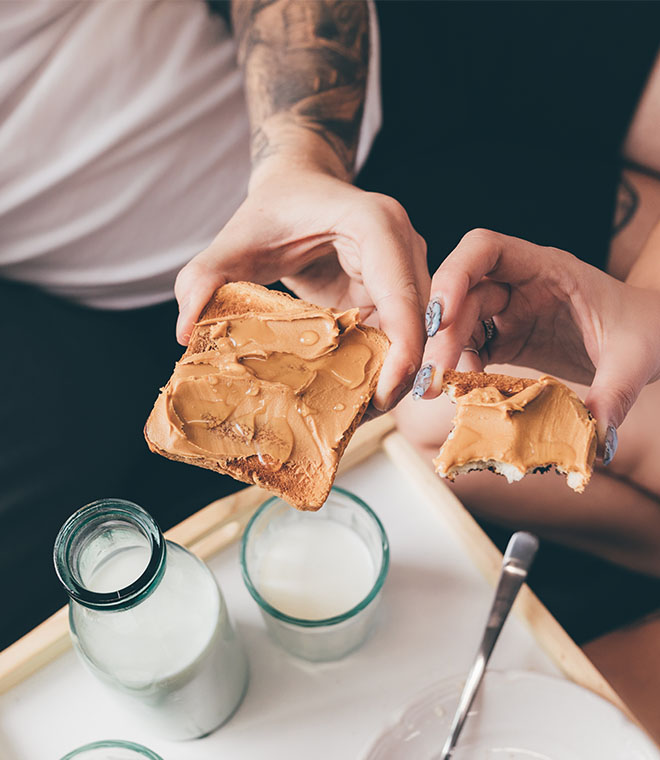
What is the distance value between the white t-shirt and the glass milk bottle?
1.47ft

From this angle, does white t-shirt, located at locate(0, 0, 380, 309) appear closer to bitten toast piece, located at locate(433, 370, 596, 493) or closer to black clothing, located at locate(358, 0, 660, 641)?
black clothing, located at locate(358, 0, 660, 641)

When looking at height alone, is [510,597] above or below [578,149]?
below

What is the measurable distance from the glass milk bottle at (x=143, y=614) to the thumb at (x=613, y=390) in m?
0.32

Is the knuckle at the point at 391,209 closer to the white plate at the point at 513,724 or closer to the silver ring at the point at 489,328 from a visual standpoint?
the silver ring at the point at 489,328

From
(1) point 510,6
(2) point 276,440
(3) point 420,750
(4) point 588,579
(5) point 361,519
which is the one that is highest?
(1) point 510,6

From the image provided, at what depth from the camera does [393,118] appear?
855 mm

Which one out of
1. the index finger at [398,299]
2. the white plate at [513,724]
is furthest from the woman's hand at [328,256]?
the white plate at [513,724]

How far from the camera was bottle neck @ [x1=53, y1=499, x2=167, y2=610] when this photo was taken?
42 cm

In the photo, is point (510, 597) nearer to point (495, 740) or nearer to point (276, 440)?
point (495, 740)

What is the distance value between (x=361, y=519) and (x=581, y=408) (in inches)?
Answer: 9.0

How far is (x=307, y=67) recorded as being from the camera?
81 centimetres

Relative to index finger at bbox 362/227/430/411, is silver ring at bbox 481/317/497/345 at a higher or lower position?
lower

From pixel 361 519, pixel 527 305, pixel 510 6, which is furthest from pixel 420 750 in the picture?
pixel 510 6

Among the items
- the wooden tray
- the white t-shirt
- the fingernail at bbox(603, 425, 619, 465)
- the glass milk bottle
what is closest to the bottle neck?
the glass milk bottle
